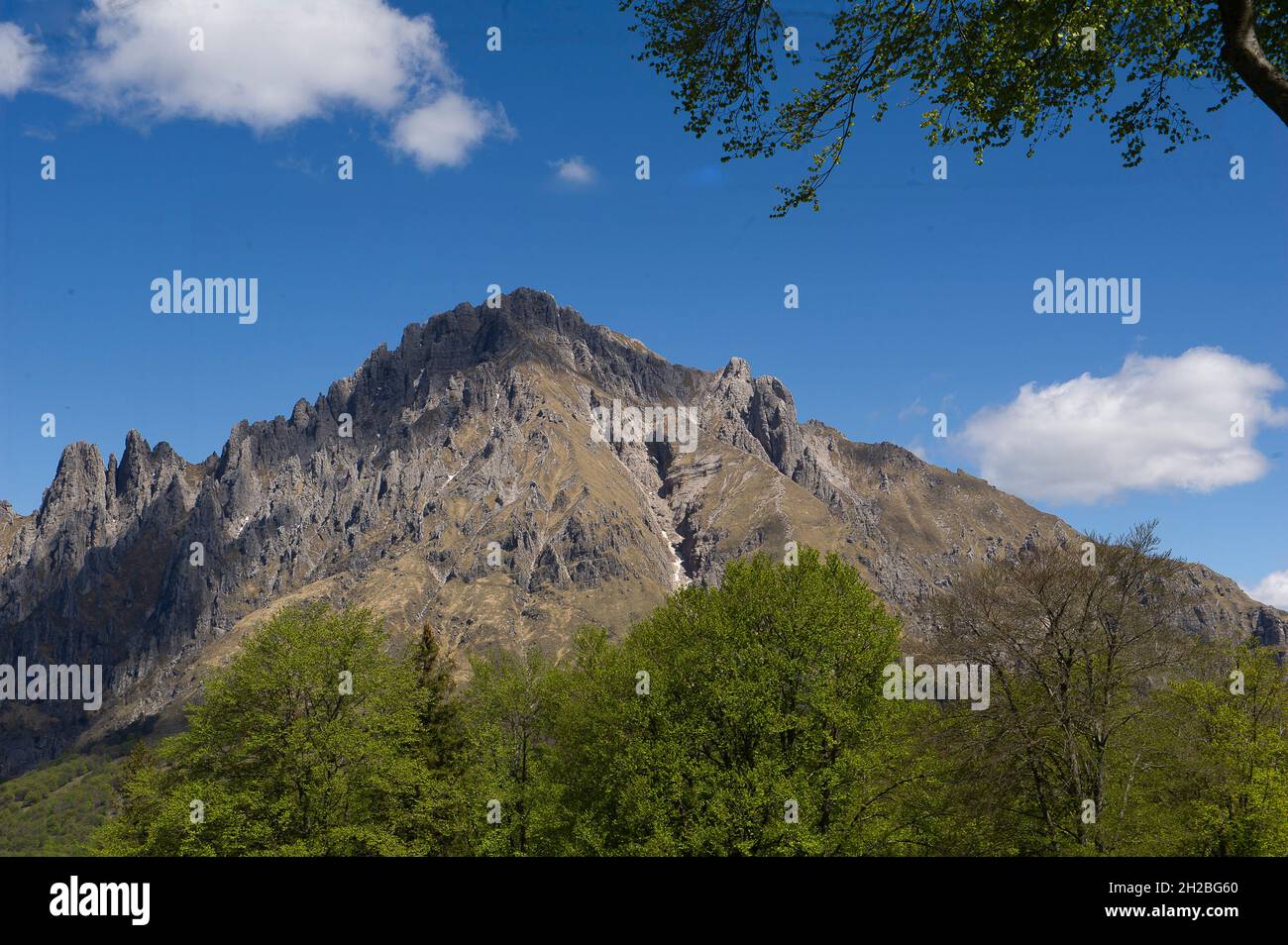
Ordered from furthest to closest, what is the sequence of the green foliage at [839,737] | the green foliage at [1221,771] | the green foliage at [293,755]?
1. the green foliage at [293,755]
2. the green foliage at [1221,771]
3. the green foliage at [839,737]

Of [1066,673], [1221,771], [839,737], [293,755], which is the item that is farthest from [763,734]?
[293,755]

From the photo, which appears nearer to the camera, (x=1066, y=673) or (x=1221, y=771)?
(x=1066, y=673)

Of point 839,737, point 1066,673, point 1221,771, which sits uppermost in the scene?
point 1066,673

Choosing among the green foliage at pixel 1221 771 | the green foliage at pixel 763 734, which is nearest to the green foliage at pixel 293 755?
the green foliage at pixel 763 734

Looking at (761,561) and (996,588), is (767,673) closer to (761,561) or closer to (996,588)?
(761,561)

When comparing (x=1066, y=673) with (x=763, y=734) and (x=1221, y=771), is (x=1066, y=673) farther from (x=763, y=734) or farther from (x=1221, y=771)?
(x=763, y=734)

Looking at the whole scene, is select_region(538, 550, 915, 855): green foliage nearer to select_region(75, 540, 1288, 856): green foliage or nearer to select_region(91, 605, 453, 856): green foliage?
select_region(75, 540, 1288, 856): green foliage

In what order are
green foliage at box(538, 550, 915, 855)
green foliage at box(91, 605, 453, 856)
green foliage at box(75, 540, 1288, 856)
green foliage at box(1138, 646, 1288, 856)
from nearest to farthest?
1. green foliage at box(538, 550, 915, 855)
2. green foliage at box(75, 540, 1288, 856)
3. green foliage at box(1138, 646, 1288, 856)
4. green foliage at box(91, 605, 453, 856)

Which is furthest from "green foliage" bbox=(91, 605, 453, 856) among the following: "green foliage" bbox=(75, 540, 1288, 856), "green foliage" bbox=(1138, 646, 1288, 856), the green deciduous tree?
"green foliage" bbox=(1138, 646, 1288, 856)

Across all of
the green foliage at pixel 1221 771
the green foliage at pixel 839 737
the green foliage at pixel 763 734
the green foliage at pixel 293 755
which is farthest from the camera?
the green foliage at pixel 293 755

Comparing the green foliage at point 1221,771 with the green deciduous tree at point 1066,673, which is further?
the green foliage at point 1221,771

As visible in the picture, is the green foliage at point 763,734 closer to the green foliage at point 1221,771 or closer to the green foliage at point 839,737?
the green foliage at point 839,737

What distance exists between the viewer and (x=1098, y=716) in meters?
28.1
